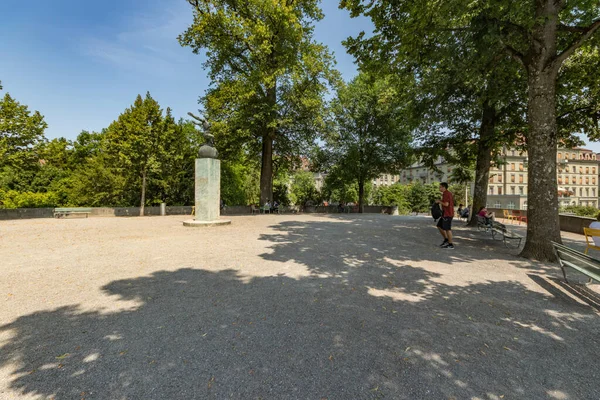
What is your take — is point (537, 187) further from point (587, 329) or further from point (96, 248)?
point (96, 248)

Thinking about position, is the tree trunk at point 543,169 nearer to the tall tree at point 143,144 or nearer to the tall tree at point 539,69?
the tall tree at point 539,69

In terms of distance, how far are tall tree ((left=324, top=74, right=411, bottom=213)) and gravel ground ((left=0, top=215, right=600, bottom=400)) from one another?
968 inches

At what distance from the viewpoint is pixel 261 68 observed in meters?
20.8

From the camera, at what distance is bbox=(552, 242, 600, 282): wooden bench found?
436cm

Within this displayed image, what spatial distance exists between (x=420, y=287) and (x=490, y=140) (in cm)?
1299

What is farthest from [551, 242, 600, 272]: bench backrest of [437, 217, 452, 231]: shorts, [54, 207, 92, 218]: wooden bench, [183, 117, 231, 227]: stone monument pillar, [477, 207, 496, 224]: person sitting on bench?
[54, 207, 92, 218]: wooden bench

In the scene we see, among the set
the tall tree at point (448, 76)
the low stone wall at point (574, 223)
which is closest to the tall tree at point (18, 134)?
the tall tree at point (448, 76)

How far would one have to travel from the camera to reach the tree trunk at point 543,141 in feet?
24.0

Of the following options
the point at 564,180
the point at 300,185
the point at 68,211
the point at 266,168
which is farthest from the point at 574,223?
the point at 564,180

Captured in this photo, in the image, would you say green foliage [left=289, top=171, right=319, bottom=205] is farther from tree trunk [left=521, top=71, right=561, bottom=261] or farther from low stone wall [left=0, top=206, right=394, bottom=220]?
tree trunk [left=521, top=71, right=561, bottom=261]

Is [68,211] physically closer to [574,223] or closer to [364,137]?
[364,137]

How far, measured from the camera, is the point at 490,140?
14.4m

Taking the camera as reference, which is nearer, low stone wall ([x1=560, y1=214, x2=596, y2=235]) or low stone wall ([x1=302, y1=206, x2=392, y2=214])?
low stone wall ([x1=560, y1=214, x2=596, y2=235])

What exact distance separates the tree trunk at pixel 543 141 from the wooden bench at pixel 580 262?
2.15 metres
